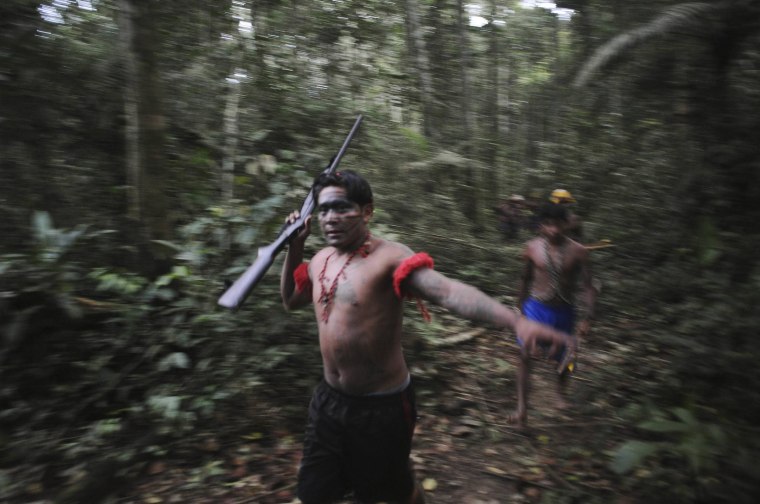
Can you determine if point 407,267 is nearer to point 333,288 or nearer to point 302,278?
point 333,288

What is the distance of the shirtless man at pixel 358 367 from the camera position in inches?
96.7

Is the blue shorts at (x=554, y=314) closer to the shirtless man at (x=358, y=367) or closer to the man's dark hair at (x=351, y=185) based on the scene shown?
the shirtless man at (x=358, y=367)

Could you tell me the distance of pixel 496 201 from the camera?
1049 cm

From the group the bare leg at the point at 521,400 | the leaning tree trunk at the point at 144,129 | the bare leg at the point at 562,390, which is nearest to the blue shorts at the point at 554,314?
the bare leg at the point at 562,390

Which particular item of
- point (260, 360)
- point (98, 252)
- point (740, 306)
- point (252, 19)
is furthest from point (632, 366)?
point (252, 19)

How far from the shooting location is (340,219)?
2.50 meters

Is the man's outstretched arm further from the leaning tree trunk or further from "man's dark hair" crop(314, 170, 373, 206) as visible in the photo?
the leaning tree trunk

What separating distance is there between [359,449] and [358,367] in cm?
41

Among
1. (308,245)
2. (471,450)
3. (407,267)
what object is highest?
(407,267)

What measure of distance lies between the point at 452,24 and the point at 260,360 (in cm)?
881

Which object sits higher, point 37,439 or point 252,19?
point 252,19

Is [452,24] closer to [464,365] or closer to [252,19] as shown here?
[252,19]

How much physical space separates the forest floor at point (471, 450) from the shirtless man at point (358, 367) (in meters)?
1.19

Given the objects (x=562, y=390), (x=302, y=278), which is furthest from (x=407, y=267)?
(x=562, y=390)
